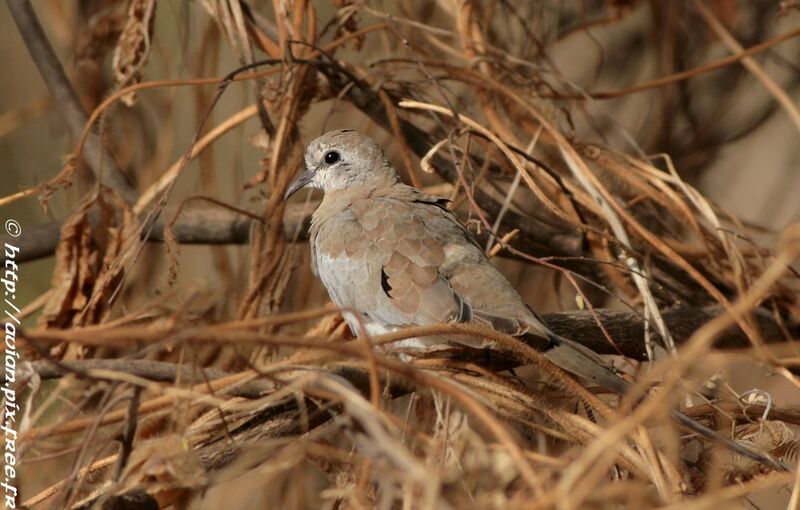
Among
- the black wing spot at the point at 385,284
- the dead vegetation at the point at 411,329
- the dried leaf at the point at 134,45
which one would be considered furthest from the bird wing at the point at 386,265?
the dried leaf at the point at 134,45

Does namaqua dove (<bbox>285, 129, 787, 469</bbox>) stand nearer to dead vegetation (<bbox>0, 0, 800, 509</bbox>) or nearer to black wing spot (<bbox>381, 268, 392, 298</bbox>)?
black wing spot (<bbox>381, 268, 392, 298</bbox>)

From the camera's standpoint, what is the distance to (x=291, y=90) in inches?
118

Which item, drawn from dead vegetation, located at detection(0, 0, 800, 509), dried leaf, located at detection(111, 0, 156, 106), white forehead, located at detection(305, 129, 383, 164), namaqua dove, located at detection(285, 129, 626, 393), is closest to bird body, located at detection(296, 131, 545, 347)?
namaqua dove, located at detection(285, 129, 626, 393)

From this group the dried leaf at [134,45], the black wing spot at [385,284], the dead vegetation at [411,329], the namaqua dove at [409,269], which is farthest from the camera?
the dried leaf at [134,45]

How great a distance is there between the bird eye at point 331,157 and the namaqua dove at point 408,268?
17 centimetres

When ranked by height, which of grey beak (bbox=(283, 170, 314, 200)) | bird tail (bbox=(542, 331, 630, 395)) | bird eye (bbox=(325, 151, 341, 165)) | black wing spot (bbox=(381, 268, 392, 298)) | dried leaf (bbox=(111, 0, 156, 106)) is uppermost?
dried leaf (bbox=(111, 0, 156, 106))

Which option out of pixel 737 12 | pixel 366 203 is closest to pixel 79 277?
pixel 366 203

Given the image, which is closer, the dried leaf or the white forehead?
the dried leaf

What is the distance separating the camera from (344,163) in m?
3.21

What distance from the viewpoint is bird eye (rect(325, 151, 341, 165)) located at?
3207 millimetres

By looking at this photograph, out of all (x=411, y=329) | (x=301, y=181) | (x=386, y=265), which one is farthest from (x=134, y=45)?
(x=411, y=329)

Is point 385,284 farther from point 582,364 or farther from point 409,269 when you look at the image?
point 582,364

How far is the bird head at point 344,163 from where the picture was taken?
320cm

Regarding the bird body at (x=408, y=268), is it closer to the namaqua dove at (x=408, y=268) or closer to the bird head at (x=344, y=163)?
the namaqua dove at (x=408, y=268)
